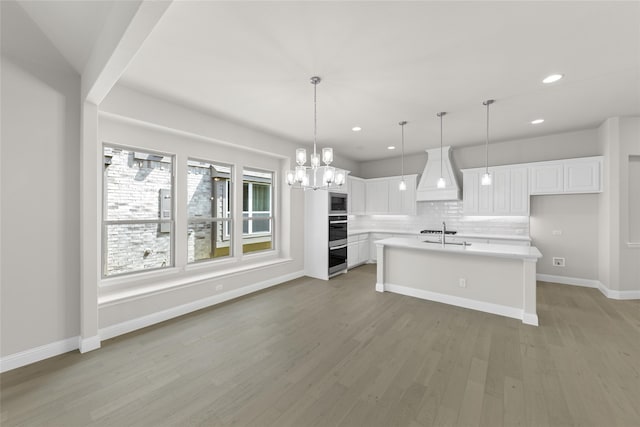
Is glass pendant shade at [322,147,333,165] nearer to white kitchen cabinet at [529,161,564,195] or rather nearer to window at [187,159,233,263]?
window at [187,159,233,263]

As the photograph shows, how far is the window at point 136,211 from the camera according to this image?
327 cm

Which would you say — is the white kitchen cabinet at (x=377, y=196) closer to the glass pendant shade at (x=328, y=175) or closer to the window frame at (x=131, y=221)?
the glass pendant shade at (x=328, y=175)

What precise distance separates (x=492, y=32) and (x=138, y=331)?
483 cm

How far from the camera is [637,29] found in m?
2.07

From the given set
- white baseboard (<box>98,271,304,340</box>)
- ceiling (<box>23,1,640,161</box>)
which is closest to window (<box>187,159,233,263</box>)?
white baseboard (<box>98,271,304,340</box>)

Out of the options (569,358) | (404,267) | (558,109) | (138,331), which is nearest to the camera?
(569,358)

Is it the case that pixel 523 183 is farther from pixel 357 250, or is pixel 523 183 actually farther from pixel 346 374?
pixel 346 374

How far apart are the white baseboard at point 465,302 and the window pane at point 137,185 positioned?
3.99 m

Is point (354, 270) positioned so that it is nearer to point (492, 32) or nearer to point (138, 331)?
point (138, 331)

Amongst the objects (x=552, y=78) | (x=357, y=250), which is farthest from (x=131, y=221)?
(x=552, y=78)

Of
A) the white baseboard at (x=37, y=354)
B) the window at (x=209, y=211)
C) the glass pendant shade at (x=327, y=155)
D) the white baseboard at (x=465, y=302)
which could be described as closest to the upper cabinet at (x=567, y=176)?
the white baseboard at (x=465, y=302)

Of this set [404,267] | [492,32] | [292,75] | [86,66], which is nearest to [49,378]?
[86,66]

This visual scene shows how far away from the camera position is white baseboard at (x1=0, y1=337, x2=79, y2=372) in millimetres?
2295

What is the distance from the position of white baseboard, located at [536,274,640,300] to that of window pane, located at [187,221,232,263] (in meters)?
6.39
